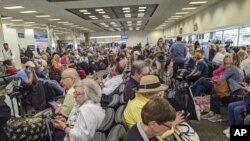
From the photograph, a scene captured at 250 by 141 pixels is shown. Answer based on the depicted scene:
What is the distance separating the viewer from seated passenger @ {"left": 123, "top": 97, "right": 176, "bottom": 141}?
155cm

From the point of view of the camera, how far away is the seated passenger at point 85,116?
2.23 metres

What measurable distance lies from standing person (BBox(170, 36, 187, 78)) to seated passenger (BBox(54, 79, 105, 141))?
556cm

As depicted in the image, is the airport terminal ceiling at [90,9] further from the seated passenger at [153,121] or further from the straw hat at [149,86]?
the seated passenger at [153,121]

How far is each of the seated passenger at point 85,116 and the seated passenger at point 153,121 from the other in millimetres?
708

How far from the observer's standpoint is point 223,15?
1215 cm

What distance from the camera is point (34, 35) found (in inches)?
1041

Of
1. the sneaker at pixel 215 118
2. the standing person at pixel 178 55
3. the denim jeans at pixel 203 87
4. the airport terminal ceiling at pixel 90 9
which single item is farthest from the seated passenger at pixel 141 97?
the airport terminal ceiling at pixel 90 9

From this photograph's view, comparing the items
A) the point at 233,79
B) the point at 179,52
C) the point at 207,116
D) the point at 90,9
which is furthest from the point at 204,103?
the point at 90,9

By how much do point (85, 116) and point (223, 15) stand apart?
1142 centimetres

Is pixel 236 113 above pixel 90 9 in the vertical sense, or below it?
below

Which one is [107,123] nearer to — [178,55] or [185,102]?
[185,102]

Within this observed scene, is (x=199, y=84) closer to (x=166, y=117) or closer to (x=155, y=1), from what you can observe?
(x=166, y=117)

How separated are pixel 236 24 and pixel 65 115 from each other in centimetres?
974

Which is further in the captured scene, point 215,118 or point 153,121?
point 215,118
